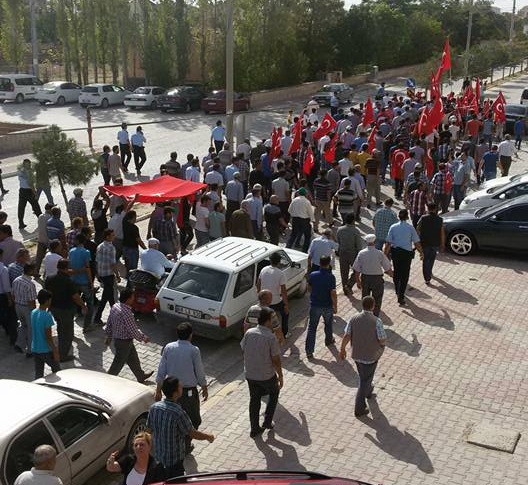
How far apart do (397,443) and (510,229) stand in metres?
7.90

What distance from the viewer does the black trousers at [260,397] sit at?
861 centimetres

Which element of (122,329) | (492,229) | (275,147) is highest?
(275,147)

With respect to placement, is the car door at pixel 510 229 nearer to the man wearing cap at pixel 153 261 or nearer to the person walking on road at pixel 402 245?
the person walking on road at pixel 402 245

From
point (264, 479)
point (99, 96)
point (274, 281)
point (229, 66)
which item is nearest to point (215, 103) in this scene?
point (99, 96)

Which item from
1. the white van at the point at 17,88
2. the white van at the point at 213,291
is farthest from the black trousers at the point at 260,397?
the white van at the point at 17,88

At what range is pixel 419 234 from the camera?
44.5 feet

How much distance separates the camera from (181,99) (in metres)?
38.0

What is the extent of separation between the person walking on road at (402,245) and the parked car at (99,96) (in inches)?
1188

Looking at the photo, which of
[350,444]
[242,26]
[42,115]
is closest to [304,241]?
[350,444]

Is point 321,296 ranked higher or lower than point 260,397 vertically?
higher

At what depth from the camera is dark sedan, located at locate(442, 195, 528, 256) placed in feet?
50.2

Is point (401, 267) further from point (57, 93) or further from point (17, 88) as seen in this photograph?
point (17, 88)

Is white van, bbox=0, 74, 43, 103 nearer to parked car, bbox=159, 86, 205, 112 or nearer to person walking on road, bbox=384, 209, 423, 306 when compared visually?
parked car, bbox=159, 86, 205, 112

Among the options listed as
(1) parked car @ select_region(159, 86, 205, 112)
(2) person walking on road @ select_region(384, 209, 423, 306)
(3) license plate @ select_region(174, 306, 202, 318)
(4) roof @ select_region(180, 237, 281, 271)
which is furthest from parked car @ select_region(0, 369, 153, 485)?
(1) parked car @ select_region(159, 86, 205, 112)
